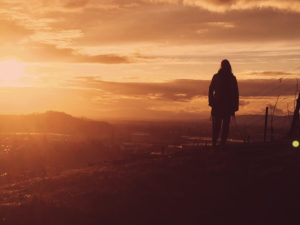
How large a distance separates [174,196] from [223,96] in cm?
603

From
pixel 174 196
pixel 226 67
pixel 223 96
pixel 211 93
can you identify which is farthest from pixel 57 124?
pixel 174 196

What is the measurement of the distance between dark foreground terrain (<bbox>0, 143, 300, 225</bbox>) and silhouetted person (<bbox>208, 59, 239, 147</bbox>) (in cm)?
185

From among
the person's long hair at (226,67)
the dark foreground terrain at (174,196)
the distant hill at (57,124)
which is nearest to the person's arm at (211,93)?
the person's long hair at (226,67)

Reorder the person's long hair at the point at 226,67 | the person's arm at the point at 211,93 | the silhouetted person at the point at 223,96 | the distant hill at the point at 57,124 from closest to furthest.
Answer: the person's long hair at the point at 226,67 < the silhouetted person at the point at 223,96 < the person's arm at the point at 211,93 < the distant hill at the point at 57,124

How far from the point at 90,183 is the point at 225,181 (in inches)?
165

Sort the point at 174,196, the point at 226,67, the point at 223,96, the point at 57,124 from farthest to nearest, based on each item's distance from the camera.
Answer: the point at 57,124, the point at 223,96, the point at 226,67, the point at 174,196

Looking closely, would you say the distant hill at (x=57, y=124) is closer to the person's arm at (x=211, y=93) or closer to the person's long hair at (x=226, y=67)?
the person's arm at (x=211, y=93)

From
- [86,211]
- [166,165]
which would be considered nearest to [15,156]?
[166,165]

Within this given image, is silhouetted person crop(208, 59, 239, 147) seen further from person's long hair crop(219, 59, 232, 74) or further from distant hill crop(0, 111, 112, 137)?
distant hill crop(0, 111, 112, 137)

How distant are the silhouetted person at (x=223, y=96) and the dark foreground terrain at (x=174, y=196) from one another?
73.0 inches

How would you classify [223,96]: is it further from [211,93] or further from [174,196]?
[174,196]

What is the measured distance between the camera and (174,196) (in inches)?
451

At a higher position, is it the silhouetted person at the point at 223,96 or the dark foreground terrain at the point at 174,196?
the silhouetted person at the point at 223,96

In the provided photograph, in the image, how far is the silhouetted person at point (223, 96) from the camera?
636 inches
